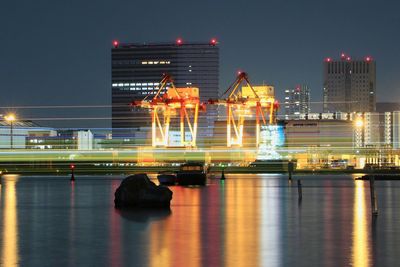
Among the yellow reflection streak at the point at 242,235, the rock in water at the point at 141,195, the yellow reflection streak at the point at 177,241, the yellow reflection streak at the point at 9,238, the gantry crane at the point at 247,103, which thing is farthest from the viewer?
the gantry crane at the point at 247,103

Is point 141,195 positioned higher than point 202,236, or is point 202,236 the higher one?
point 141,195

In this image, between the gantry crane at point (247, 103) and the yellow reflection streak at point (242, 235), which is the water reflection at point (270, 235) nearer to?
the yellow reflection streak at point (242, 235)

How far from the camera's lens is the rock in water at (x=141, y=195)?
29.9 metres

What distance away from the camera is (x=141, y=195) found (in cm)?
2991

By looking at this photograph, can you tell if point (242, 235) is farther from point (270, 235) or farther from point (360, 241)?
point (360, 241)

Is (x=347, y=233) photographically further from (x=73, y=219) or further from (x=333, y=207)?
(x=333, y=207)

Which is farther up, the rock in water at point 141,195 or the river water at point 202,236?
the rock in water at point 141,195

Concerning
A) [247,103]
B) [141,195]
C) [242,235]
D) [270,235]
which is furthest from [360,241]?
[247,103]

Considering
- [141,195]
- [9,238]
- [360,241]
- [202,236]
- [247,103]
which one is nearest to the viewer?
[360,241]

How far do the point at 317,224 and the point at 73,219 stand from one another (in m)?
7.28

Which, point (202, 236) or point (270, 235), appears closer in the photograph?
point (202, 236)

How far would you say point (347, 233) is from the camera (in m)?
20.4

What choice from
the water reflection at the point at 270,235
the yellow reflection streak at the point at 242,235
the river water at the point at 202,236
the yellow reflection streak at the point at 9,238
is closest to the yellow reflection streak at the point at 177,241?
the river water at the point at 202,236

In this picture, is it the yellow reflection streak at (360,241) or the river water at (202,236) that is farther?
the river water at (202,236)
